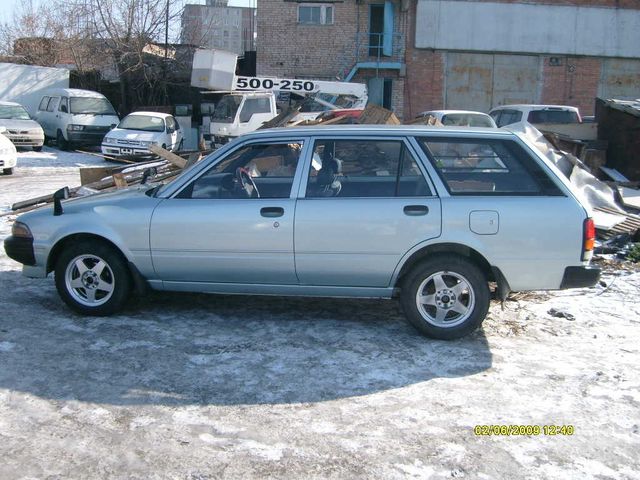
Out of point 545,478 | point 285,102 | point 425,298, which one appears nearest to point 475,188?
point 425,298

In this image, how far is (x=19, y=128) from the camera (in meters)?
20.3

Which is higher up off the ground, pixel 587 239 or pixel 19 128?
pixel 19 128

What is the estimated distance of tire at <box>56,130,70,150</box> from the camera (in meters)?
22.5

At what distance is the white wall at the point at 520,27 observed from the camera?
28641mm

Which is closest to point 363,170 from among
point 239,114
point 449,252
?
point 449,252

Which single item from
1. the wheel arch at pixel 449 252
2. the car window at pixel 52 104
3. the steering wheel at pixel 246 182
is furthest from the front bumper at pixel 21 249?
the car window at pixel 52 104

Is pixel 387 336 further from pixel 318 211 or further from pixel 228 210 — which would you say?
pixel 228 210

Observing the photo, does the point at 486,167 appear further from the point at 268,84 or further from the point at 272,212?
the point at 268,84

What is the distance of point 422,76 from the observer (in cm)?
2884

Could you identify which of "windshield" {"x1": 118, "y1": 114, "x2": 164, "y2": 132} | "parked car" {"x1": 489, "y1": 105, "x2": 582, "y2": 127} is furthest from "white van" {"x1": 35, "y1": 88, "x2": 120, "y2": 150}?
"parked car" {"x1": 489, "y1": 105, "x2": 582, "y2": 127}

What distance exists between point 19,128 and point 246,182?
676 inches

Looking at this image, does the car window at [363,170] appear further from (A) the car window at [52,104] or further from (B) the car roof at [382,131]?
(A) the car window at [52,104]

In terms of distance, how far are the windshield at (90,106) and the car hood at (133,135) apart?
148 inches

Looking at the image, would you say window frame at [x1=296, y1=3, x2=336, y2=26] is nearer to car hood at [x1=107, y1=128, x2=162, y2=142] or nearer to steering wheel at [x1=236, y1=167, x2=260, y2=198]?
car hood at [x1=107, y1=128, x2=162, y2=142]
